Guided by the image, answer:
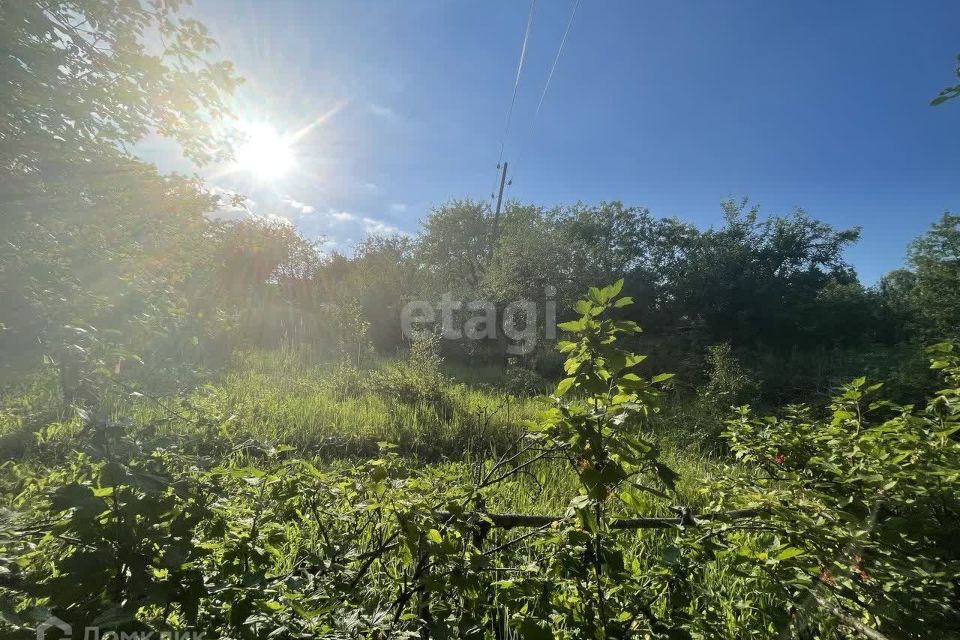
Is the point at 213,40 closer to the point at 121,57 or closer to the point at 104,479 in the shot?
the point at 121,57

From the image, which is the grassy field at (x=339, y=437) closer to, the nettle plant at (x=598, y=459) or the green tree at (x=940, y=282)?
the nettle plant at (x=598, y=459)

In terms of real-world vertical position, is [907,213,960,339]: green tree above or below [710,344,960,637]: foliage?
above

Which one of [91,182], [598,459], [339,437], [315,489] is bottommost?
[339,437]

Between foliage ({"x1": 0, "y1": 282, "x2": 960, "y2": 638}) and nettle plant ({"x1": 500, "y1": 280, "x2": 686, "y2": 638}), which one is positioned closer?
foliage ({"x1": 0, "y1": 282, "x2": 960, "y2": 638})

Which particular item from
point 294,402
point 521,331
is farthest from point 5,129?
point 521,331

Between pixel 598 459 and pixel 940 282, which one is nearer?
pixel 598 459

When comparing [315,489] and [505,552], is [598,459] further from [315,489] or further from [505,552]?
[315,489]

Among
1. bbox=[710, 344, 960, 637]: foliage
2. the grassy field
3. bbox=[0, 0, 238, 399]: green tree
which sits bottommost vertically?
the grassy field

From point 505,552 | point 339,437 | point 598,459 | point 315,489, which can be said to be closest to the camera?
point 598,459

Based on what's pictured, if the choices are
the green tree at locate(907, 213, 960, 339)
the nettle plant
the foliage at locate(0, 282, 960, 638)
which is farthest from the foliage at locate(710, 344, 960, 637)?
the green tree at locate(907, 213, 960, 339)

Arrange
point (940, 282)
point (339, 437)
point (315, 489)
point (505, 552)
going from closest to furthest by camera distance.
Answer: point (315, 489), point (505, 552), point (339, 437), point (940, 282)

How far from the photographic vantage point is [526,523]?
1.26m

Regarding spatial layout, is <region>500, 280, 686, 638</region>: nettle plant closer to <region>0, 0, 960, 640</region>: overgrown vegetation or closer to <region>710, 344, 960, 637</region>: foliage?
<region>0, 0, 960, 640</region>: overgrown vegetation

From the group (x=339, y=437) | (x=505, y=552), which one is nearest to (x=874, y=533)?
(x=505, y=552)
